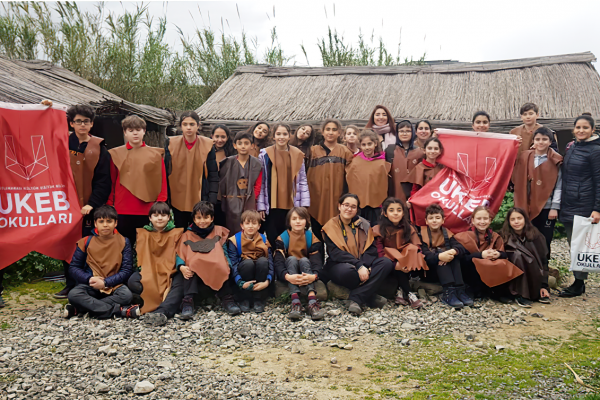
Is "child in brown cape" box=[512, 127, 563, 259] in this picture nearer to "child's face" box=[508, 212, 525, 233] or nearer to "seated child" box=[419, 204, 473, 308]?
"child's face" box=[508, 212, 525, 233]

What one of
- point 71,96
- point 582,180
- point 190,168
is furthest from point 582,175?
point 71,96

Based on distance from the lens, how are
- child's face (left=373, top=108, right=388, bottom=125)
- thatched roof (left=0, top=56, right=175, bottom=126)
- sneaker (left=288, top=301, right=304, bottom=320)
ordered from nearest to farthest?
sneaker (left=288, top=301, right=304, bottom=320) < child's face (left=373, top=108, right=388, bottom=125) < thatched roof (left=0, top=56, right=175, bottom=126)

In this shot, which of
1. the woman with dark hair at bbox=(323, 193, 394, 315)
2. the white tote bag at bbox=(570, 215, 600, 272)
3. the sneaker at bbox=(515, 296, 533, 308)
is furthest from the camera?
the white tote bag at bbox=(570, 215, 600, 272)

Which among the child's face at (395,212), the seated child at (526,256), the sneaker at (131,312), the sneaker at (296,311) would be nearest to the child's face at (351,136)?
the child's face at (395,212)

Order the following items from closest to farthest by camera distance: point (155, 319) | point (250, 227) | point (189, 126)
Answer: point (155, 319) < point (250, 227) < point (189, 126)

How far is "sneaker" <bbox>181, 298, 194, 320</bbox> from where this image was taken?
470 cm

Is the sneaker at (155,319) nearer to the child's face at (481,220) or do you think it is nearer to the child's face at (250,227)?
the child's face at (250,227)

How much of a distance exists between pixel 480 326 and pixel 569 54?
8439 mm

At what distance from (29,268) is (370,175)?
4247 mm

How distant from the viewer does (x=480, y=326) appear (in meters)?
4.56

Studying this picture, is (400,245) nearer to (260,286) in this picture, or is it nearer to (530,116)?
(260,286)

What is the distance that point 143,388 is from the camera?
3248mm

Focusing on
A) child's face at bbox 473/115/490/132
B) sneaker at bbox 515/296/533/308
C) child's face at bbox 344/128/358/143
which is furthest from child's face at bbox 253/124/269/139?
sneaker at bbox 515/296/533/308

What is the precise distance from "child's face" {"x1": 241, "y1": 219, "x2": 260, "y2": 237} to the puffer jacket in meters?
3.32
